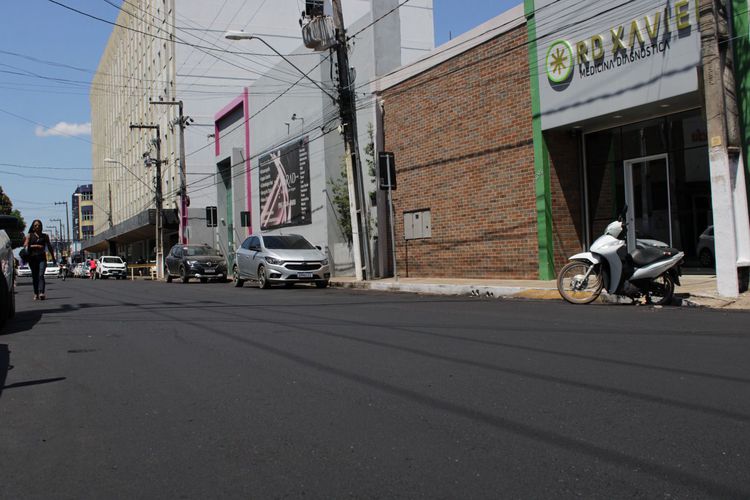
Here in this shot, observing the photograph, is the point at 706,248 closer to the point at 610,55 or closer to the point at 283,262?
the point at 610,55

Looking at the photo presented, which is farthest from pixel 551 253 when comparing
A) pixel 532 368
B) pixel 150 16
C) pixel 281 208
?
pixel 150 16

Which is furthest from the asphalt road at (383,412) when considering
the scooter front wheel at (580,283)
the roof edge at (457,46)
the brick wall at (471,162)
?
the roof edge at (457,46)

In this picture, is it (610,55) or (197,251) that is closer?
(610,55)

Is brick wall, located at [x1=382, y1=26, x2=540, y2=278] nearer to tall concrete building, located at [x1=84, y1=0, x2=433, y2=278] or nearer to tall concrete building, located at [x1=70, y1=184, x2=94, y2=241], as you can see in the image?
tall concrete building, located at [x1=84, y1=0, x2=433, y2=278]

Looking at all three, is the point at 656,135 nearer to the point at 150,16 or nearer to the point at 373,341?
the point at 373,341

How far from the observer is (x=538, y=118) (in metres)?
15.2

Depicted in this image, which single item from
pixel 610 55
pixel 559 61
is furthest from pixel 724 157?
pixel 559 61

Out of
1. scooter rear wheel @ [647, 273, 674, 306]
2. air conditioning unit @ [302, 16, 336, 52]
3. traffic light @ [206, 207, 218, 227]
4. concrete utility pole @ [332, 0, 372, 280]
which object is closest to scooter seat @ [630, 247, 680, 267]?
scooter rear wheel @ [647, 273, 674, 306]

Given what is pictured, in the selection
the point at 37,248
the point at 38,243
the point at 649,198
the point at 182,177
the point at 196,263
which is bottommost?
the point at 196,263

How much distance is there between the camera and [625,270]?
419 inches

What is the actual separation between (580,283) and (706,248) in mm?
4140

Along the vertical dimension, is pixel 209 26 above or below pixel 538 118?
above

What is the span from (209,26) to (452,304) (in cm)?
3805

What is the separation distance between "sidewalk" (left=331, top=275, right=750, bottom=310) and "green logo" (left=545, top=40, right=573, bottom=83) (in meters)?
4.53
